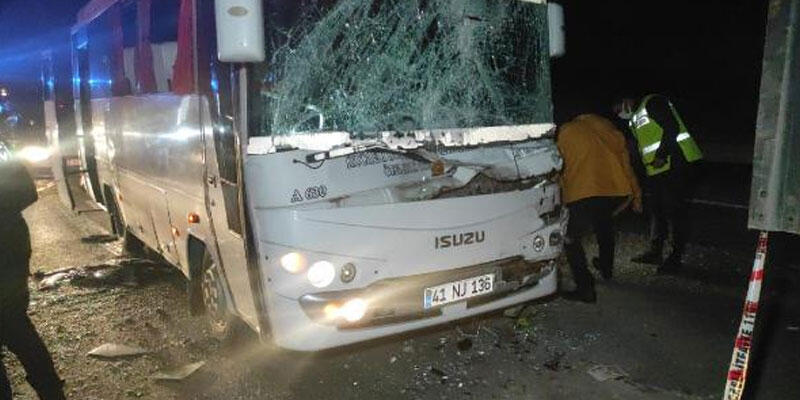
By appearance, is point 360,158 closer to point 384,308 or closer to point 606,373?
point 384,308

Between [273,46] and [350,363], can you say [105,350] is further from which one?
[273,46]

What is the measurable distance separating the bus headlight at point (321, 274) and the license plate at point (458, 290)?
2.11 feet

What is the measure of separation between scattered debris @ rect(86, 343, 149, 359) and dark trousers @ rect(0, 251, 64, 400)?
37.0 inches

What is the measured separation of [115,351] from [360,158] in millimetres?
2681

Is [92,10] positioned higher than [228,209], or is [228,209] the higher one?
[92,10]

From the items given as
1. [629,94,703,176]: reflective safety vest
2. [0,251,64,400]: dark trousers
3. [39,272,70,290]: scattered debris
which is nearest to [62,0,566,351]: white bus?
[0,251,64,400]: dark trousers

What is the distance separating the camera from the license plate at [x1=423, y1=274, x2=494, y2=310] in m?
3.80

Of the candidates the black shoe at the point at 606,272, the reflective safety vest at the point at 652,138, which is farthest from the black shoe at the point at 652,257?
the reflective safety vest at the point at 652,138

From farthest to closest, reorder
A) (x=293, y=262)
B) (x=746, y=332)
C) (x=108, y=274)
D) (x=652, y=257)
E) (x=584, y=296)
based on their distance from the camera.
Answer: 1. (x=108, y=274)
2. (x=652, y=257)
3. (x=584, y=296)
4. (x=293, y=262)
5. (x=746, y=332)

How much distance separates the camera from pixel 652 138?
233 inches

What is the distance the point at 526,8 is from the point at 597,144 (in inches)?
56.4

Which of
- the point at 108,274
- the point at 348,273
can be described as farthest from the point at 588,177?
the point at 108,274

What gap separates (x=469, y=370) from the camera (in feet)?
13.7

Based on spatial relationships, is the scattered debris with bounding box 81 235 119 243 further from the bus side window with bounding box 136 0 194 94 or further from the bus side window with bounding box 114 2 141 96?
the bus side window with bounding box 136 0 194 94
